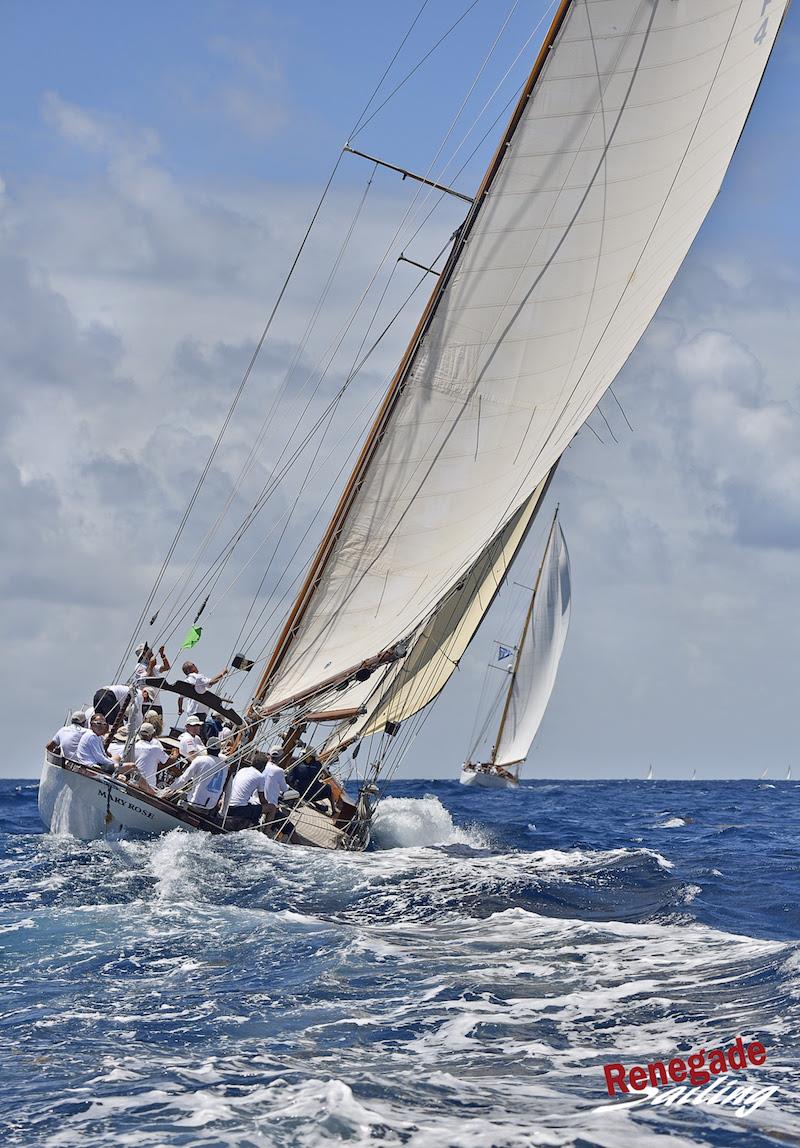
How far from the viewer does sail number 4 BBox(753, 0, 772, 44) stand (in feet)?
67.4

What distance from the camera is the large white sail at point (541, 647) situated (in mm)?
63875

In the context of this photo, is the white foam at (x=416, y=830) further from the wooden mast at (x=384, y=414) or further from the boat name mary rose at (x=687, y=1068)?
the boat name mary rose at (x=687, y=1068)

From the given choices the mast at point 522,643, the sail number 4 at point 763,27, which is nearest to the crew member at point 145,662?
the sail number 4 at point 763,27

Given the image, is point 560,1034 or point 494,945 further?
point 494,945

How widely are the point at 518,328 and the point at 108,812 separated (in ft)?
33.9

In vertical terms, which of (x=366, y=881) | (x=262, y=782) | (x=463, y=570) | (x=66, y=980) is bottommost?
(x=66, y=980)

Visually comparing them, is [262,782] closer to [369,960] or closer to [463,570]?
[463,570]

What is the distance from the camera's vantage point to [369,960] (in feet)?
45.6

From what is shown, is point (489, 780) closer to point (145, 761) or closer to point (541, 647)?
point (541, 647)

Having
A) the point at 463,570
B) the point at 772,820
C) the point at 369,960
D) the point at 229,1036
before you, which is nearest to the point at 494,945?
the point at 369,960

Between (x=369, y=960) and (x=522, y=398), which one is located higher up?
(x=522, y=398)

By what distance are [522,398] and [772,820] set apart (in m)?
28.4

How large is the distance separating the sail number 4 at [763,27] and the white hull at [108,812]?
48.7 ft

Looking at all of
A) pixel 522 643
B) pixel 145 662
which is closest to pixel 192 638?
pixel 145 662
